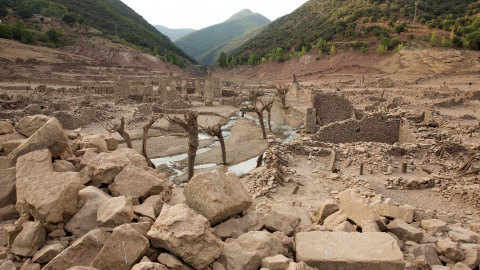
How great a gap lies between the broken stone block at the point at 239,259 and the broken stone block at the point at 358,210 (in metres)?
2.23

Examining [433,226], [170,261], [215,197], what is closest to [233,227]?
[215,197]

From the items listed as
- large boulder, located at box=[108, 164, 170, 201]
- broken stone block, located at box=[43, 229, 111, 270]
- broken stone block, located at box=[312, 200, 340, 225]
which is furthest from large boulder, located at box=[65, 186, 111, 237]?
broken stone block, located at box=[312, 200, 340, 225]

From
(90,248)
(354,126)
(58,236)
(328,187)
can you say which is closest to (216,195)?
(90,248)

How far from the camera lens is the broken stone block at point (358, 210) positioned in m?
4.86

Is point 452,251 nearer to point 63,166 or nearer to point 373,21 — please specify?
point 63,166

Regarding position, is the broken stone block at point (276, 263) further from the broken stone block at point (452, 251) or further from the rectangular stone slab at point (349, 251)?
the broken stone block at point (452, 251)

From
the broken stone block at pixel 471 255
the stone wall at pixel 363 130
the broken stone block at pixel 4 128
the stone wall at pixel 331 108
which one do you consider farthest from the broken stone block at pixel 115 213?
the stone wall at pixel 331 108

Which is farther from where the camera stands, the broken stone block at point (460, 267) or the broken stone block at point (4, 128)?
the broken stone block at point (4, 128)

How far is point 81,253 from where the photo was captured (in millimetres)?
3566

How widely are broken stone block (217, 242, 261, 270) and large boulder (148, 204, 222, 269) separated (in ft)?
0.63

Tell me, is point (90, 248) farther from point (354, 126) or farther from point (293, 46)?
point (293, 46)

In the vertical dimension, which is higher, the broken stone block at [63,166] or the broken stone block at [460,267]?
the broken stone block at [63,166]

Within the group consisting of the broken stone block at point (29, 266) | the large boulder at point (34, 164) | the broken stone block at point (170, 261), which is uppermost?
the large boulder at point (34, 164)

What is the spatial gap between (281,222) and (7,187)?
4.59 meters
